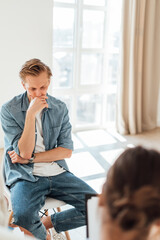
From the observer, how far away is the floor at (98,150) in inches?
112

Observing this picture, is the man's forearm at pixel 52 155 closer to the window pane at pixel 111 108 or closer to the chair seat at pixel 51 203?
the chair seat at pixel 51 203

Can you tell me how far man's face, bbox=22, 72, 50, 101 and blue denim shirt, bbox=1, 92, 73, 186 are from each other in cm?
8

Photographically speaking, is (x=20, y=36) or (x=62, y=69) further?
(x=62, y=69)

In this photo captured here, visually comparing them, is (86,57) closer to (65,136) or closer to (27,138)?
(65,136)

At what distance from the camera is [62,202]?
162 centimetres

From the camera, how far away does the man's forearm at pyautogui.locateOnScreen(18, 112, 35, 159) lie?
1634 mm

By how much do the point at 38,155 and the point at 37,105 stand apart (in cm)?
29

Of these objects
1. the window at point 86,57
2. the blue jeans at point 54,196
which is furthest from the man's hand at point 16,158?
the window at point 86,57

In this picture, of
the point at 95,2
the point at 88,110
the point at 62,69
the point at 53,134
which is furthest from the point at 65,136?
the point at 95,2

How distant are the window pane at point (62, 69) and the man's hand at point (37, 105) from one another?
2.02 meters

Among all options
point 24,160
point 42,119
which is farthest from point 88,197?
point 42,119

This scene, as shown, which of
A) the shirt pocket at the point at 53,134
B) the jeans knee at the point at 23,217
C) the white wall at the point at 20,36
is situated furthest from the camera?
the white wall at the point at 20,36

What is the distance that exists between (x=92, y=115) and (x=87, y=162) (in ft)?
3.78

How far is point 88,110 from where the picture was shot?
4.07m
